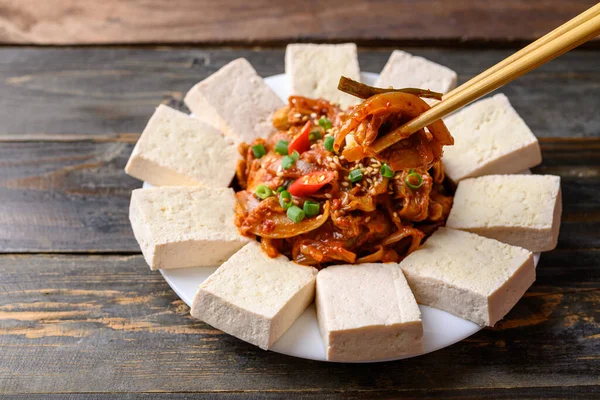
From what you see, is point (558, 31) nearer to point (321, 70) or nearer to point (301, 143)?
point (301, 143)

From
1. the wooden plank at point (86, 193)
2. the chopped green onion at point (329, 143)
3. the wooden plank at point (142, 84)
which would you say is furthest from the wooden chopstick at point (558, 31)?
the wooden plank at point (142, 84)

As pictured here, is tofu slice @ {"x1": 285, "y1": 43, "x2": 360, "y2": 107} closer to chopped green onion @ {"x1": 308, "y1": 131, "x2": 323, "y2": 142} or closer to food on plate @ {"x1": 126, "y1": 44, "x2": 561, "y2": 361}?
food on plate @ {"x1": 126, "y1": 44, "x2": 561, "y2": 361}

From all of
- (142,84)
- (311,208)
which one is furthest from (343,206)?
(142,84)

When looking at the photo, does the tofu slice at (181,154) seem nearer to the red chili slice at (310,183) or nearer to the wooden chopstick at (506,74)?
the red chili slice at (310,183)

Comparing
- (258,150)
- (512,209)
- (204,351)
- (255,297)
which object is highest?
(512,209)

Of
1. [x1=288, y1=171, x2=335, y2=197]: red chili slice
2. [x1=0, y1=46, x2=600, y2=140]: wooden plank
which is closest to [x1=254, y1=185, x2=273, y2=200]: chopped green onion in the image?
[x1=288, y1=171, x2=335, y2=197]: red chili slice

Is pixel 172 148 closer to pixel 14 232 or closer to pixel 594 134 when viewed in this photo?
pixel 14 232

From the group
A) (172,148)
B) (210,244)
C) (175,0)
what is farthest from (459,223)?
(175,0)
